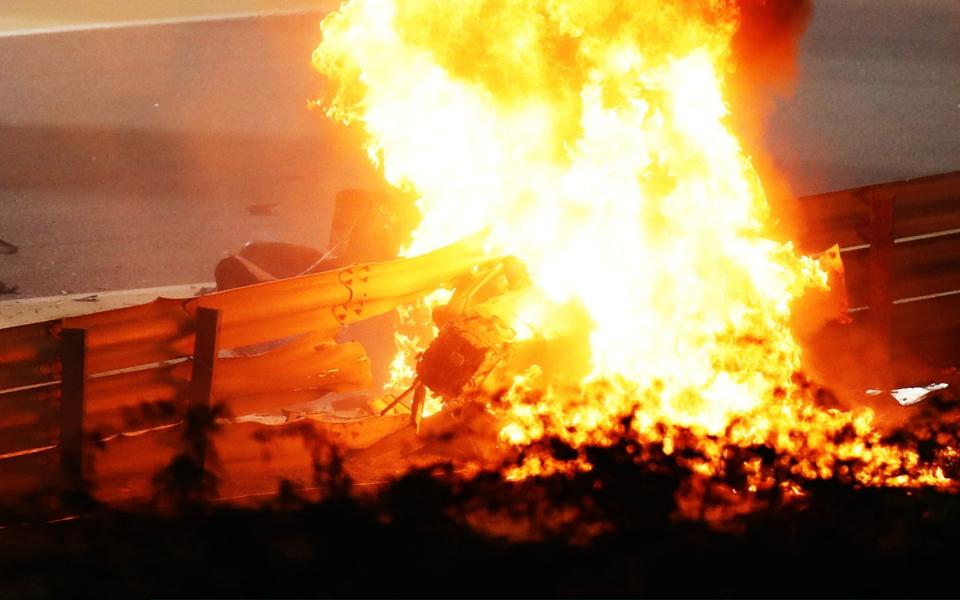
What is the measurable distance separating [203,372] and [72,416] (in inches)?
28.7

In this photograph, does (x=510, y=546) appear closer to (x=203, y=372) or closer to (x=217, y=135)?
(x=203, y=372)

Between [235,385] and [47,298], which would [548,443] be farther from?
[47,298]

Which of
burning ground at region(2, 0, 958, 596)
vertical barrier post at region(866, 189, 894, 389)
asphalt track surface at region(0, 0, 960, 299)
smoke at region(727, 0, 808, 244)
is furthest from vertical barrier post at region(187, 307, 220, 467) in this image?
smoke at region(727, 0, 808, 244)

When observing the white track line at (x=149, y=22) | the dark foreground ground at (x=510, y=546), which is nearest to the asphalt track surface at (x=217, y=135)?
the white track line at (x=149, y=22)

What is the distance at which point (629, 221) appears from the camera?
5980mm

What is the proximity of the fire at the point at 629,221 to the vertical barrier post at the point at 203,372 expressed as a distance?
5.57 ft

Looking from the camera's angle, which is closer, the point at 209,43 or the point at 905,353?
the point at 905,353

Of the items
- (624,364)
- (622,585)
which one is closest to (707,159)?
(624,364)

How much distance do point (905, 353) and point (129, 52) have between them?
648 inches

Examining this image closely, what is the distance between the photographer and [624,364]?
19.1 feet

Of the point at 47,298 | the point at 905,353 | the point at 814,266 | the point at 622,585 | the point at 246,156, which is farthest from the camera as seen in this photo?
the point at 246,156

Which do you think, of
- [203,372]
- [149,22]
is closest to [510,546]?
[203,372]

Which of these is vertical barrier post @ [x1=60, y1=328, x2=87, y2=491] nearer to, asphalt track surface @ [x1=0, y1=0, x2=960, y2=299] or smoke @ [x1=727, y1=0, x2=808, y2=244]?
asphalt track surface @ [x1=0, y1=0, x2=960, y2=299]

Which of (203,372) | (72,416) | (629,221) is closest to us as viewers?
(72,416)
